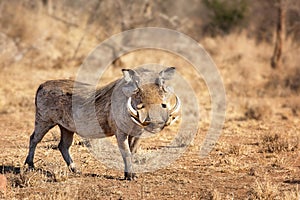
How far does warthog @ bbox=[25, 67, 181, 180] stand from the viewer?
19.1 feet

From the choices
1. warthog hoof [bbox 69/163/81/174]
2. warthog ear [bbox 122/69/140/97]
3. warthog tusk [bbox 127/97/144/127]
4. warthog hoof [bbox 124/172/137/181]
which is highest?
warthog ear [bbox 122/69/140/97]

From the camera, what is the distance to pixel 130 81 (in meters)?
6.12

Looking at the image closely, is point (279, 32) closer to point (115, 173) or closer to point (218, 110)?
point (218, 110)

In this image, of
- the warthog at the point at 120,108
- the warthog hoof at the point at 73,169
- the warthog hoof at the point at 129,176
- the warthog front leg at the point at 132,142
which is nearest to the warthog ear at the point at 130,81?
the warthog at the point at 120,108

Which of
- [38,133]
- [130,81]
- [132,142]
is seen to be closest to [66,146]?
[38,133]

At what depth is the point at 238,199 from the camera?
5.80 metres

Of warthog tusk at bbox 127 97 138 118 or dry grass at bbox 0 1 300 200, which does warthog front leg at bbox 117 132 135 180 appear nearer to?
dry grass at bbox 0 1 300 200

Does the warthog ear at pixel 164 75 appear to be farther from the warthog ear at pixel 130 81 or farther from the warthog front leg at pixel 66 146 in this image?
the warthog front leg at pixel 66 146

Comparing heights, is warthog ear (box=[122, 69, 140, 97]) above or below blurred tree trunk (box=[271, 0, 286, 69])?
below

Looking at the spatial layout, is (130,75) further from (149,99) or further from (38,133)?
(38,133)

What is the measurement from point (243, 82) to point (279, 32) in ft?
11.0

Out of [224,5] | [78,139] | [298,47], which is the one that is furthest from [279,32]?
[78,139]

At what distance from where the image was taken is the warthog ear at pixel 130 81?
6000 millimetres

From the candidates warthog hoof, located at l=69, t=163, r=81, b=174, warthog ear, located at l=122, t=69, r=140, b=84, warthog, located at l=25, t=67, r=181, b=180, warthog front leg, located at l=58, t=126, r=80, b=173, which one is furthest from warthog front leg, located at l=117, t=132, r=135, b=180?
warthog front leg, located at l=58, t=126, r=80, b=173
